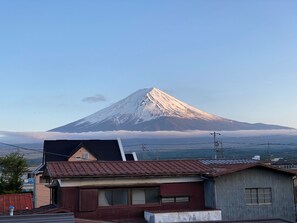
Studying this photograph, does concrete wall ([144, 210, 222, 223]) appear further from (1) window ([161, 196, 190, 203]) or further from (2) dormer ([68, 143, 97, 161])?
(2) dormer ([68, 143, 97, 161])

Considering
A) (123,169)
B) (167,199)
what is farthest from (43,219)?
(167,199)

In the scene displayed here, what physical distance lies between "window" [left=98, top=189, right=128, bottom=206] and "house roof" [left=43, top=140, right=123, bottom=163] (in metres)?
21.1

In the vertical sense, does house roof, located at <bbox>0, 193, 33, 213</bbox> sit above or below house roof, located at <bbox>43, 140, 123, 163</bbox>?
below

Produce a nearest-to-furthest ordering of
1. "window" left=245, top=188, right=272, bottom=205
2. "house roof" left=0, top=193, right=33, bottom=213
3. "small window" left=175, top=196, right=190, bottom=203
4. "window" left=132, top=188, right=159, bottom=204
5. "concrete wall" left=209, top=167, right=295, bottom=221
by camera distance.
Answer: "window" left=132, top=188, right=159, bottom=204 → "concrete wall" left=209, top=167, right=295, bottom=221 → "small window" left=175, top=196, right=190, bottom=203 → "window" left=245, top=188, right=272, bottom=205 → "house roof" left=0, top=193, right=33, bottom=213

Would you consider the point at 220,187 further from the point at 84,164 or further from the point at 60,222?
the point at 60,222

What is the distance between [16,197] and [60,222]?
19.8 metres

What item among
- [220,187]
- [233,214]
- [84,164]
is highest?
[84,164]

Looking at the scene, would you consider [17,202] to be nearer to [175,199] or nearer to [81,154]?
[81,154]

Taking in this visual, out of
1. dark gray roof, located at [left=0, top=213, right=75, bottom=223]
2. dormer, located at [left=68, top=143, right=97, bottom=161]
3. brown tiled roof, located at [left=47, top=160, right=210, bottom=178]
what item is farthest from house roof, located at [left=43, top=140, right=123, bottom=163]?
dark gray roof, located at [left=0, top=213, right=75, bottom=223]

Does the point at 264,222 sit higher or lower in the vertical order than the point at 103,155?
lower

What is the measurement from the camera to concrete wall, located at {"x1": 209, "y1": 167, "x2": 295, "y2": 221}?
58.4ft

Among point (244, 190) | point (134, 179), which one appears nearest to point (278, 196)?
point (244, 190)

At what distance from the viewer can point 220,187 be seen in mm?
17828

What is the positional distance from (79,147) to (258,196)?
22878 mm
